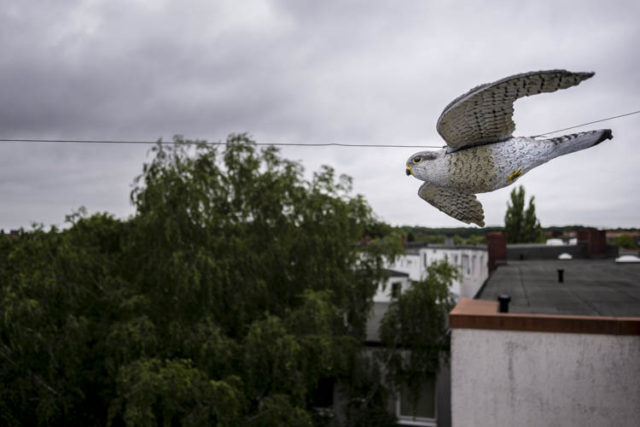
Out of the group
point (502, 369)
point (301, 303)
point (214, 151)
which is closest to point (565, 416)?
point (502, 369)

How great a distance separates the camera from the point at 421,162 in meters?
1.31

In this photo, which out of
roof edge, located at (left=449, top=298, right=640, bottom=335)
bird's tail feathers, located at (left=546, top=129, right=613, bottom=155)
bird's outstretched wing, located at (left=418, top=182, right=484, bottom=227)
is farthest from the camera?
roof edge, located at (left=449, top=298, right=640, bottom=335)

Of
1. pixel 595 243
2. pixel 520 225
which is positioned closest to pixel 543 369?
pixel 595 243

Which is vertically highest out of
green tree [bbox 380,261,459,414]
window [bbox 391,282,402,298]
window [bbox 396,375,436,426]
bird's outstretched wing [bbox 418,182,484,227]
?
bird's outstretched wing [bbox 418,182,484,227]

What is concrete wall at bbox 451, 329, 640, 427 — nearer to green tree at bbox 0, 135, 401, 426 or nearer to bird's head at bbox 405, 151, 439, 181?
green tree at bbox 0, 135, 401, 426

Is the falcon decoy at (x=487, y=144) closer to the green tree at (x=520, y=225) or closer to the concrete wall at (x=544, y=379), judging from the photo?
the concrete wall at (x=544, y=379)

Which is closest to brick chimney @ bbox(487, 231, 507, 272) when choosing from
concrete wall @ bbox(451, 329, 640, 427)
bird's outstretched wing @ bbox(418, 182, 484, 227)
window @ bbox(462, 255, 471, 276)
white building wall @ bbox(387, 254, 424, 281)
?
window @ bbox(462, 255, 471, 276)

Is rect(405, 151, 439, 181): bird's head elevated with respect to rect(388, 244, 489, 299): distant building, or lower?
elevated

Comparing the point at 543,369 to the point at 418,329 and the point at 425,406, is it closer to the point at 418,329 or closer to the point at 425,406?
the point at 418,329

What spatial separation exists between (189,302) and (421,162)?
330 inches

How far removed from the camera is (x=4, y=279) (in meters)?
8.70

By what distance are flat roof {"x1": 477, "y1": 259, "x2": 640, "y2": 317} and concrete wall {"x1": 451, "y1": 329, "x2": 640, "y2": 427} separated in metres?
1.32

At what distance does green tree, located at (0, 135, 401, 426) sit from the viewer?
25.5 ft

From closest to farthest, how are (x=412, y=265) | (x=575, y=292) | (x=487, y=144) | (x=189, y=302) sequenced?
(x=487, y=144)
(x=189, y=302)
(x=575, y=292)
(x=412, y=265)
